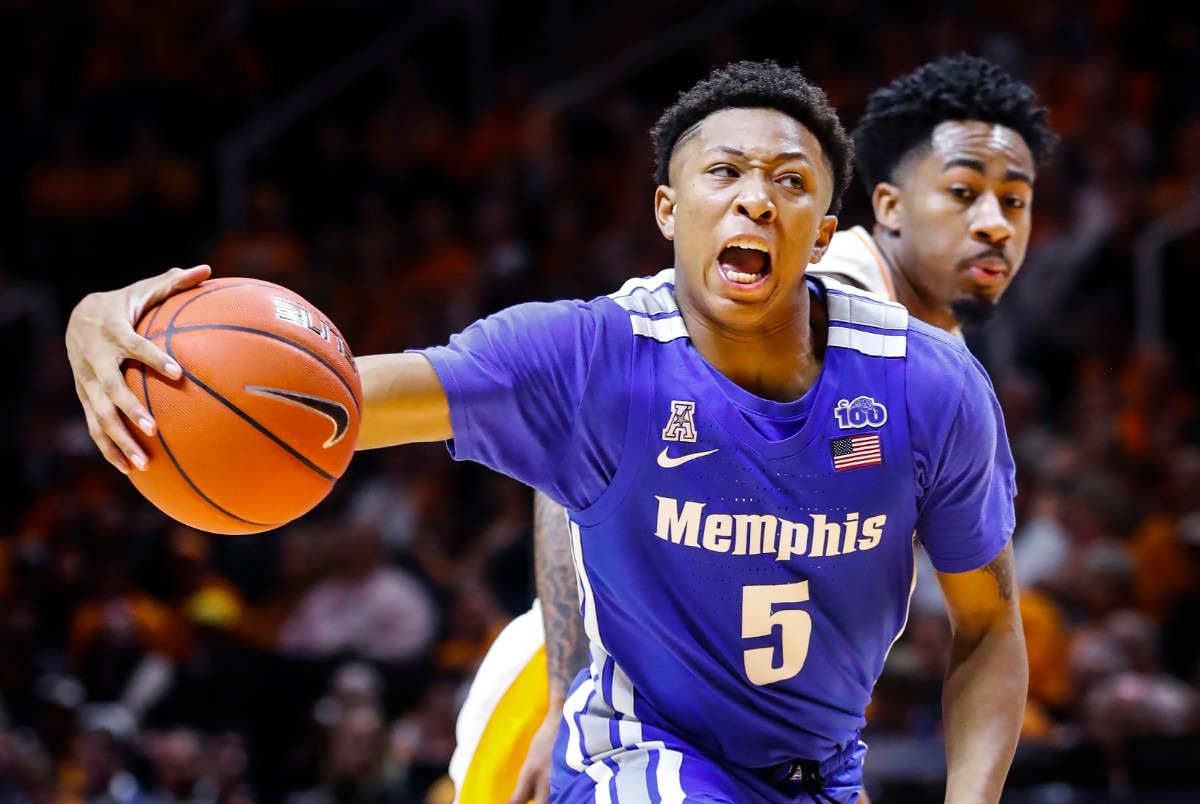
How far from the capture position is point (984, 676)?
3.24 meters

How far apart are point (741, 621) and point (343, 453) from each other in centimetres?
82

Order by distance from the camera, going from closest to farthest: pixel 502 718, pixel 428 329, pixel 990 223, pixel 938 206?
pixel 502 718, pixel 990 223, pixel 938 206, pixel 428 329

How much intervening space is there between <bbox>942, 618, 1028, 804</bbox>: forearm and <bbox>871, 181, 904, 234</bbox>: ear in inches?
57.3

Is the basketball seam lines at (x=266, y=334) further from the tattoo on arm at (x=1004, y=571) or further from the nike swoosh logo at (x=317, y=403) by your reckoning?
the tattoo on arm at (x=1004, y=571)

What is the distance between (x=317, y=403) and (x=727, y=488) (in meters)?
0.78

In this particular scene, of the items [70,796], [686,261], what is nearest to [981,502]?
[686,261]

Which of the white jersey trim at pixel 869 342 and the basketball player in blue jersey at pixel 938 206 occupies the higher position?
the basketball player in blue jersey at pixel 938 206

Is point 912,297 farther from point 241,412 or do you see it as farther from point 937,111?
point 241,412

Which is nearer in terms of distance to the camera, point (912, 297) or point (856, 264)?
point (856, 264)

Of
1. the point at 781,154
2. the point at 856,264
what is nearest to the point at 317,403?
the point at 781,154

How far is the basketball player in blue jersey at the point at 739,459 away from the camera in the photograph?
3.00m

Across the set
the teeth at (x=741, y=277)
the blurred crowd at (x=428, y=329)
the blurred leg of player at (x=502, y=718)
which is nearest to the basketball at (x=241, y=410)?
the teeth at (x=741, y=277)

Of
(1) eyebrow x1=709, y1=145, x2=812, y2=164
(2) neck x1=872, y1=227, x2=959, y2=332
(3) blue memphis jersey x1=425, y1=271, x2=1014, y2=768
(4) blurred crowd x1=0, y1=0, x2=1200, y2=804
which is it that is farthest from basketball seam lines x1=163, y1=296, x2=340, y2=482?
(4) blurred crowd x1=0, y1=0, x2=1200, y2=804

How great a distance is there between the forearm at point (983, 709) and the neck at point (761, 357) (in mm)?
670
